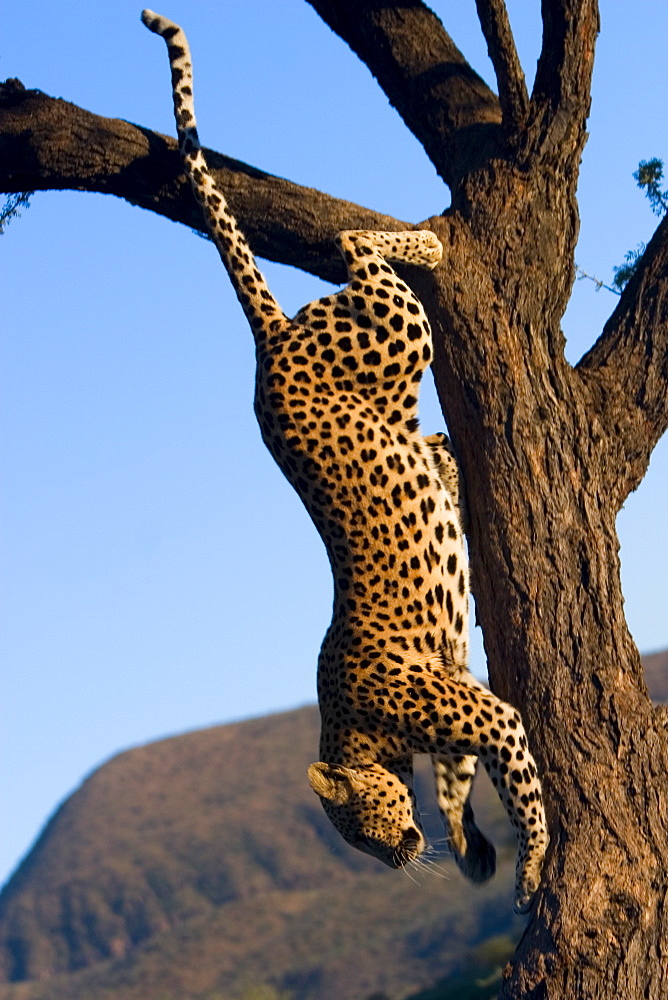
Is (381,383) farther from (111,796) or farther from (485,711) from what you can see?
(111,796)

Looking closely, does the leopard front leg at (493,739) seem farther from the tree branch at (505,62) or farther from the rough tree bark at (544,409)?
the tree branch at (505,62)

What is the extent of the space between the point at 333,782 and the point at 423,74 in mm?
4374

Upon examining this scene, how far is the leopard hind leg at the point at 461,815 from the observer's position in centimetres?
700

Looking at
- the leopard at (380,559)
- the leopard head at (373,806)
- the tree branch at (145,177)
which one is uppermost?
the tree branch at (145,177)

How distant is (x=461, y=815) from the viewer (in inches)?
277

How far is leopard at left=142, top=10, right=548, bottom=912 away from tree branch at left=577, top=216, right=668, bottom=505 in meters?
1.08

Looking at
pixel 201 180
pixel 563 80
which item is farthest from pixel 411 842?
pixel 563 80

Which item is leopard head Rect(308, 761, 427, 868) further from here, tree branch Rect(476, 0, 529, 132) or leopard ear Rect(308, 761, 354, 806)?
tree branch Rect(476, 0, 529, 132)

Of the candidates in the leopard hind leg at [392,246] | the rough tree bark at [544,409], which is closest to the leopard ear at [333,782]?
the rough tree bark at [544,409]

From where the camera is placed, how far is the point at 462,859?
7.05 metres

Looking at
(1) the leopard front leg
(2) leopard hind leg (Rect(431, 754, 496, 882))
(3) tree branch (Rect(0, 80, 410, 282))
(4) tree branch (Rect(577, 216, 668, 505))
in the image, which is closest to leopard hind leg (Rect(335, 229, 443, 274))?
(3) tree branch (Rect(0, 80, 410, 282))

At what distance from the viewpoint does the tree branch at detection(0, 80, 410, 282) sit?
7195 mm

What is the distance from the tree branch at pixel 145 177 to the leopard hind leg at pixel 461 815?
279 centimetres

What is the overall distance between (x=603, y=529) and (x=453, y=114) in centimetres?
285
